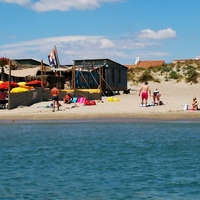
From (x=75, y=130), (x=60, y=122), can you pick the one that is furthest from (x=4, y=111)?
(x=75, y=130)

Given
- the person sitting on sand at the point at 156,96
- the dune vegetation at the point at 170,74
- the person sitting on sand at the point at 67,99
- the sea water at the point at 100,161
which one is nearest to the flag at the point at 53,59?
the person sitting on sand at the point at 67,99

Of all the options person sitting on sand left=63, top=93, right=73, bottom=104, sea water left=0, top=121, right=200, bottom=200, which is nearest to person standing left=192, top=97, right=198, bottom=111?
sea water left=0, top=121, right=200, bottom=200

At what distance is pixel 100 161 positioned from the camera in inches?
691

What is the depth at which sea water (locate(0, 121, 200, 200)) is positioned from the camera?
1306cm

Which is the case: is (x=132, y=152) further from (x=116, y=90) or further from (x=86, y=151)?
(x=116, y=90)

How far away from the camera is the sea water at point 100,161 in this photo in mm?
13062

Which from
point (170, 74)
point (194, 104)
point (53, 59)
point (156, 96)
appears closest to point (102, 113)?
point (156, 96)

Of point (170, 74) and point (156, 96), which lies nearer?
point (156, 96)

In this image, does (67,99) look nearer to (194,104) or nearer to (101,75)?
(194,104)

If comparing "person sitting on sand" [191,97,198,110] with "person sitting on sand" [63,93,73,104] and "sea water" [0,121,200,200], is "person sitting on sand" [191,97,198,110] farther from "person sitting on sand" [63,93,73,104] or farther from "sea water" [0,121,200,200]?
"person sitting on sand" [63,93,73,104]

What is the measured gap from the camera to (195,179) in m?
14.2

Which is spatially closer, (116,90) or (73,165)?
(73,165)

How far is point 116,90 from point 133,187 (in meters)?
32.3

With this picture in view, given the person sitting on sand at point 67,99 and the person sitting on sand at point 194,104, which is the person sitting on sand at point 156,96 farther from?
the person sitting on sand at point 67,99
